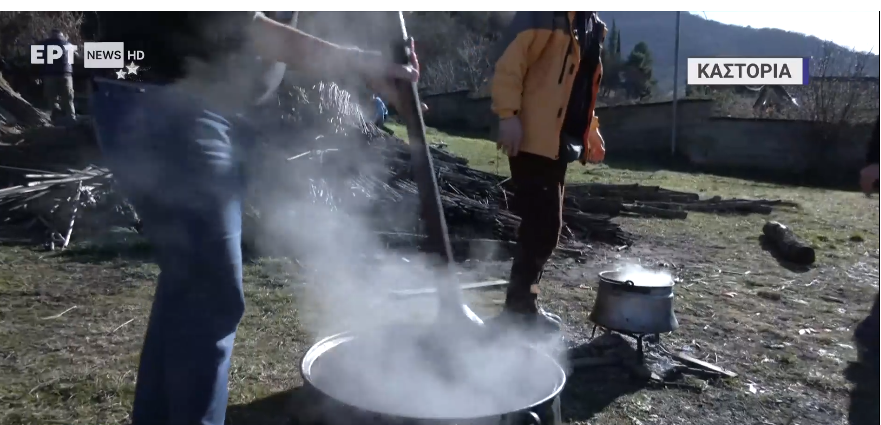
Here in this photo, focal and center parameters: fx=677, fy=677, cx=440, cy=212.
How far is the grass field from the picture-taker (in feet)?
7.02

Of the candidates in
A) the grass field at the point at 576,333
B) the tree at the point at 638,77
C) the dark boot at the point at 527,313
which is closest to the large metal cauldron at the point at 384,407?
the grass field at the point at 576,333

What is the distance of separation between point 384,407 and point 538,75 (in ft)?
4.37

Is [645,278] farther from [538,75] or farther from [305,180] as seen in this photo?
[305,180]

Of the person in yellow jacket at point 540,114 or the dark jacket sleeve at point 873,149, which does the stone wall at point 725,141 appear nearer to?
the dark jacket sleeve at point 873,149

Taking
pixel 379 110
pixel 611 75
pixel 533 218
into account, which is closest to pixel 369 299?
pixel 533 218

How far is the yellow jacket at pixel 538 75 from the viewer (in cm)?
239

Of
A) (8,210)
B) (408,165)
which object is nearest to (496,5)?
(408,165)

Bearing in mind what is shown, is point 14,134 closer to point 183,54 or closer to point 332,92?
point 332,92

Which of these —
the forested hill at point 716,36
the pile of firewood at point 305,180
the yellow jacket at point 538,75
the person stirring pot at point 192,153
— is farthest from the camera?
the pile of firewood at point 305,180

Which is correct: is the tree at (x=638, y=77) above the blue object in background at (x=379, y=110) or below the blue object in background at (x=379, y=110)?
above

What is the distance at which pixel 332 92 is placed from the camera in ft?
14.3

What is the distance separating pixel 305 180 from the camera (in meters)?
4.35

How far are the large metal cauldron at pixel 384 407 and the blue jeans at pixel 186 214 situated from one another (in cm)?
25

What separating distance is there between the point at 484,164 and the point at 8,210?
5324 mm
